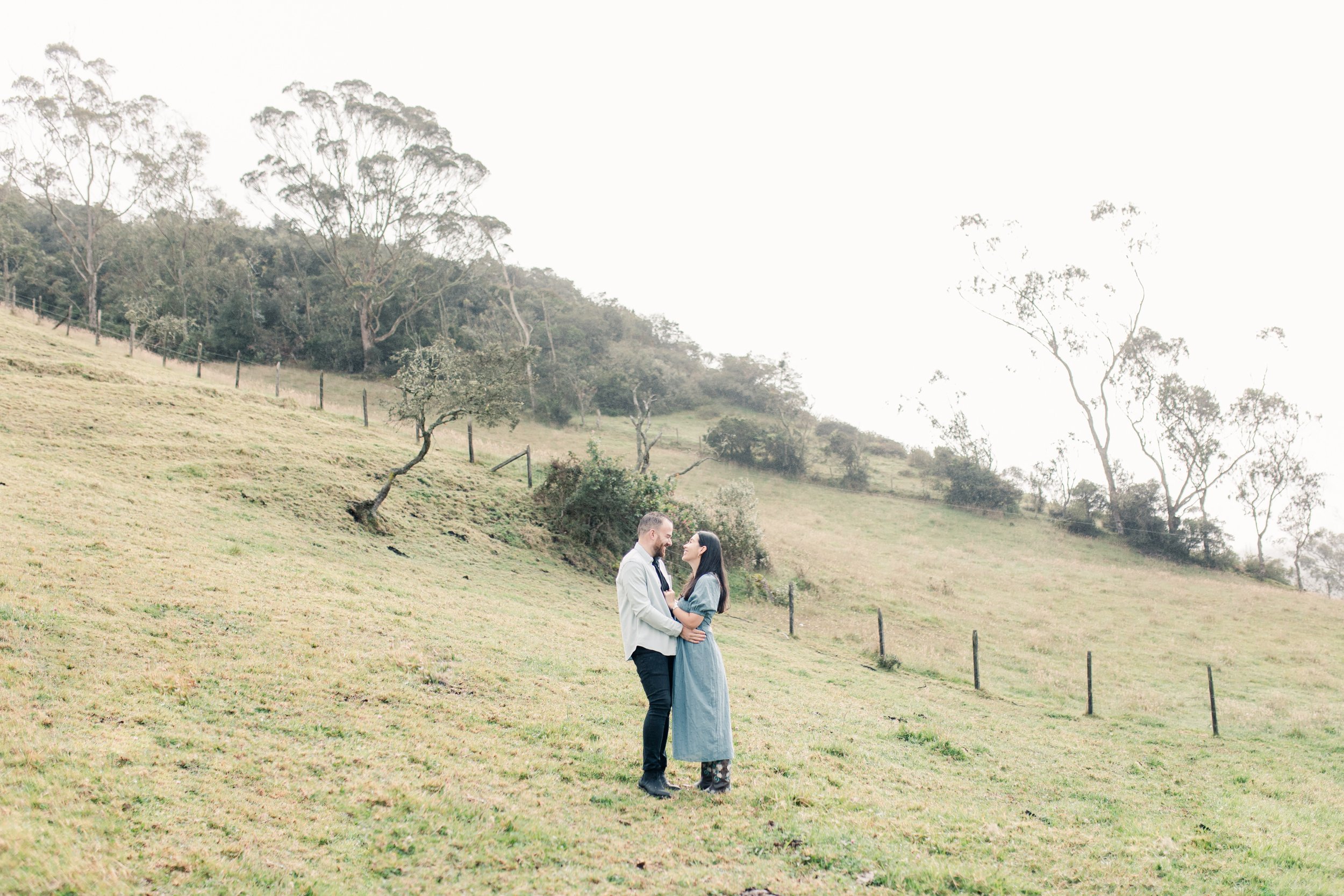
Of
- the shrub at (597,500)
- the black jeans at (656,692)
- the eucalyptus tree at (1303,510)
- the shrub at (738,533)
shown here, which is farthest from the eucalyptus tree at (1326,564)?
the black jeans at (656,692)

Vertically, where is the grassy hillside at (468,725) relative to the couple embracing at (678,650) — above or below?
below

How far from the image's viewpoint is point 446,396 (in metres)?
22.1

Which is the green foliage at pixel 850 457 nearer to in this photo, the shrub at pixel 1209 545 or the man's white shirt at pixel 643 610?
the shrub at pixel 1209 545

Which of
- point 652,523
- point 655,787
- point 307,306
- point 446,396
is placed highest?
point 307,306

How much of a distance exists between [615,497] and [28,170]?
51.8 m

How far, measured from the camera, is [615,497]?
24.8m

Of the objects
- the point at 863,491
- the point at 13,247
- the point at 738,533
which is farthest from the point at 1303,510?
the point at 13,247

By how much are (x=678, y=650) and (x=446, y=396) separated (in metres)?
17.6

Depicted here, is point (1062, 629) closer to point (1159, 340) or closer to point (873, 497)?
point (873, 497)

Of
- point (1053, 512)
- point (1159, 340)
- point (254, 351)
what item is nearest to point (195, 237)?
point (254, 351)

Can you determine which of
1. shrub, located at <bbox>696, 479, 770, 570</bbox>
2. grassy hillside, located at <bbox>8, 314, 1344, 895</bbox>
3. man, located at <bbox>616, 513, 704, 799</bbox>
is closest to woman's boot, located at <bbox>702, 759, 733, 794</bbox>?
grassy hillside, located at <bbox>8, 314, 1344, 895</bbox>

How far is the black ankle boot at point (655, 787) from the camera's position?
6.43 m

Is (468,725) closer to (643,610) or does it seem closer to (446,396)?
(643,610)

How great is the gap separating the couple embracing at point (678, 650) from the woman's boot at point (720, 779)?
1.28ft
